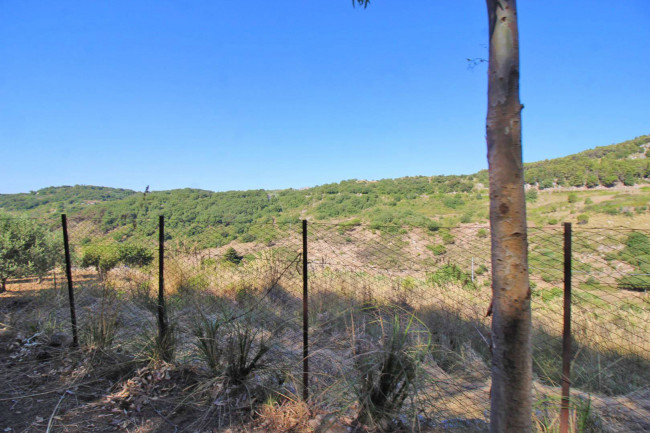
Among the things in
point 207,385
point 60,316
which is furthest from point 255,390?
point 60,316

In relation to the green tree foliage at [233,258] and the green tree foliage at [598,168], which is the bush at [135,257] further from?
the green tree foliage at [598,168]

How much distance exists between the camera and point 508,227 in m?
1.54

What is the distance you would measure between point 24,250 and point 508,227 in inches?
423

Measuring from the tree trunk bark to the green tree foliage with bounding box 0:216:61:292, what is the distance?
9.53 m

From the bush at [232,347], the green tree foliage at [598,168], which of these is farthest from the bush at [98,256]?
the green tree foliage at [598,168]

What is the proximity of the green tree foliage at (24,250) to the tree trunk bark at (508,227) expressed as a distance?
9531 millimetres

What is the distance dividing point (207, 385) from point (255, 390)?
0.45m

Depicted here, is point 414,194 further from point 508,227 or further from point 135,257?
point 508,227

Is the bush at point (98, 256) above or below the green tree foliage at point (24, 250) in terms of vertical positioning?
below

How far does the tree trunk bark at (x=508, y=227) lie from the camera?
60.1 inches

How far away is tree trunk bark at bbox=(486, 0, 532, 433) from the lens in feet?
5.01

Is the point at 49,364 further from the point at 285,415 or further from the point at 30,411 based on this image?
the point at 285,415

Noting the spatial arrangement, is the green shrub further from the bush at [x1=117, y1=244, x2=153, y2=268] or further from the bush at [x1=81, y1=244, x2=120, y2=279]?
the bush at [x1=81, y1=244, x2=120, y2=279]

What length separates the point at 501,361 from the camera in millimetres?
1606
